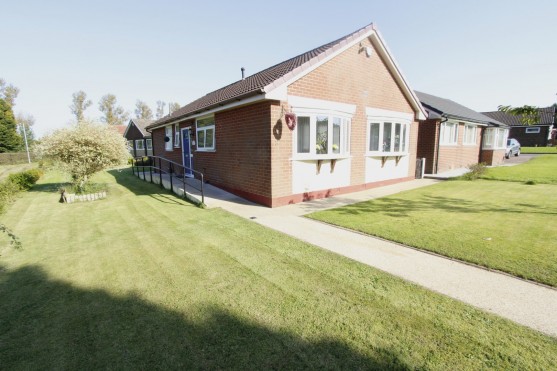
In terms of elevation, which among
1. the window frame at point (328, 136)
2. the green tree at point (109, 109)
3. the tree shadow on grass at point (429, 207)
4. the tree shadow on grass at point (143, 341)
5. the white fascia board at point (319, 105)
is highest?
the green tree at point (109, 109)

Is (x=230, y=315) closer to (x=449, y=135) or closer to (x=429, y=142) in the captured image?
(x=429, y=142)

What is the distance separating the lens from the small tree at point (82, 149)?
1044 cm

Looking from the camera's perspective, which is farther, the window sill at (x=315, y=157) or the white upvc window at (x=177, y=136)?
the white upvc window at (x=177, y=136)

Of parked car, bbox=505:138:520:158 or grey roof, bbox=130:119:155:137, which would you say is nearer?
parked car, bbox=505:138:520:158

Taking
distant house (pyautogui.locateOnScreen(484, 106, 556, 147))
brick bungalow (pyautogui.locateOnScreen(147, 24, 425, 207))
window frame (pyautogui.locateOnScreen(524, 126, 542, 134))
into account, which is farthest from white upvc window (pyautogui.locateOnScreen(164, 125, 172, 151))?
window frame (pyautogui.locateOnScreen(524, 126, 542, 134))

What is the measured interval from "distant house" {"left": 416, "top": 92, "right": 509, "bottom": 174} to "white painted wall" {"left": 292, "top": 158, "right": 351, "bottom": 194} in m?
8.95

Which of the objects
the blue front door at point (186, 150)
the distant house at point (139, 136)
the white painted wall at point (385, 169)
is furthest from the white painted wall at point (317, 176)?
the distant house at point (139, 136)

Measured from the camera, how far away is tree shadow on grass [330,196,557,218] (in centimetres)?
796

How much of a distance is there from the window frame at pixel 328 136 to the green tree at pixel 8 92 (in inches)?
2803

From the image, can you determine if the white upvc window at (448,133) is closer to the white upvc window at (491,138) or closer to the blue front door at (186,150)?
A: the white upvc window at (491,138)

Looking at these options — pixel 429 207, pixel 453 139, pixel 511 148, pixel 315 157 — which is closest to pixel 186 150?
pixel 315 157

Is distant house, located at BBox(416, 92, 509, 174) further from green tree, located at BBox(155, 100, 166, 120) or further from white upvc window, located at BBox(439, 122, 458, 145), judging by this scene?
green tree, located at BBox(155, 100, 166, 120)

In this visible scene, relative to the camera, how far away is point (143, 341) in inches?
116

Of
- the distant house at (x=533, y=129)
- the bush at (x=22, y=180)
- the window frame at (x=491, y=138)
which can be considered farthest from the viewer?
the distant house at (x=533, y=129)
